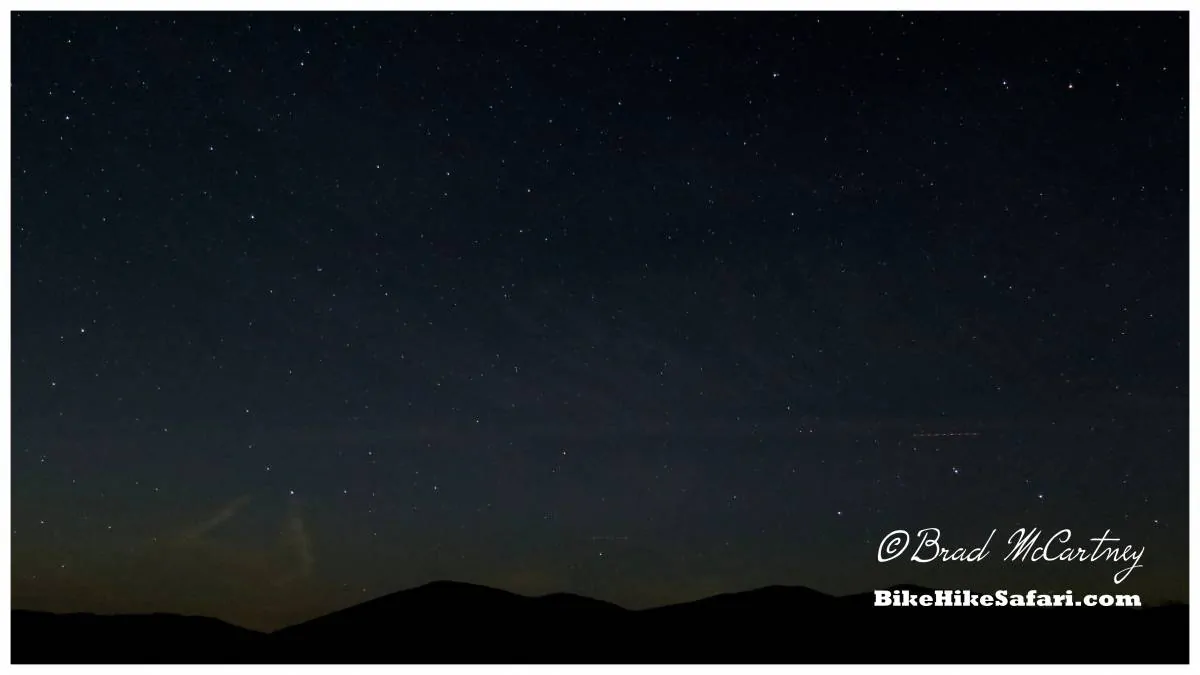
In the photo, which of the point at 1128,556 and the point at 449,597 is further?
the point at 449,597

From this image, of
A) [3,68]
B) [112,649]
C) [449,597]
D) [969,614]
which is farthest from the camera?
[112,649]

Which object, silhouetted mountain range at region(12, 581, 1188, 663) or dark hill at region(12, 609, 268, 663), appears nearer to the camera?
silhouetted mountain range at region(12, 581, 1188, 663)

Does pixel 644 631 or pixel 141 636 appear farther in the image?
pixel 141 636

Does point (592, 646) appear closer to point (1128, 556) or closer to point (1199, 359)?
point (1128, 556)

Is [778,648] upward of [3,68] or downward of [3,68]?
downward

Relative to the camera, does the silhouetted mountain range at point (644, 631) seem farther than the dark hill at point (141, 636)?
No
